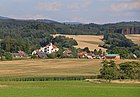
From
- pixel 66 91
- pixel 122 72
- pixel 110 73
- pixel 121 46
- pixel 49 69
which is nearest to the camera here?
pixel 66 91

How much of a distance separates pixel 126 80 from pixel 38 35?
115m

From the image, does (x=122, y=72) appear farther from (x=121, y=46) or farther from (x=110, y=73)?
(x=121, y=46)

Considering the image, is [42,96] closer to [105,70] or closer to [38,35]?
[105,70]

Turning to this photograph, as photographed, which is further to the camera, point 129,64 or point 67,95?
point 129,64

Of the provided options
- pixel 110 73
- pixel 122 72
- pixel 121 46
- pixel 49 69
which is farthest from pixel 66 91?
pixel 121 46

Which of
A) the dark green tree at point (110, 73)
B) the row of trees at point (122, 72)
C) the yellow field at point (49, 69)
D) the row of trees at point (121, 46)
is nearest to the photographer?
the dark green tree at point (110, 73)

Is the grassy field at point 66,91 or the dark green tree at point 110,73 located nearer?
the grassy field at point 66,91

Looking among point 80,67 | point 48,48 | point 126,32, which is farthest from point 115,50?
point 126,32

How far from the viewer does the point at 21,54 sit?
109625 millimetres

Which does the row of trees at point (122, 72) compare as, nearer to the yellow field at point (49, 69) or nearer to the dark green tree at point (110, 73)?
the dark green tree at point (110, 73)

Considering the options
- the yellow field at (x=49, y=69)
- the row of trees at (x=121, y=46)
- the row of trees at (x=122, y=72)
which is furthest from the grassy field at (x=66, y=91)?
the row of trees at (x=121, y=46)

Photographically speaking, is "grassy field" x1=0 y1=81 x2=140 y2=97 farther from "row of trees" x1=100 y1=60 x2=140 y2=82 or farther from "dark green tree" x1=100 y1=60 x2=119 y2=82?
"row of trees" x1=100 y1=60 x2=140 y2=82

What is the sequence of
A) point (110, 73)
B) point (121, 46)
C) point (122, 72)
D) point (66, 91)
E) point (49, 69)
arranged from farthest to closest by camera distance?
1. point (121, 46)
2. point (49, 69)
3. point (122, 72)
4. point (110, 73)
5. point (66, 91)

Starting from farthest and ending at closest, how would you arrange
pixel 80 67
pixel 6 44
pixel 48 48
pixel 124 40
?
pixel 124 40, pixel 48 48, pixel 6 44, pixel 80 67
